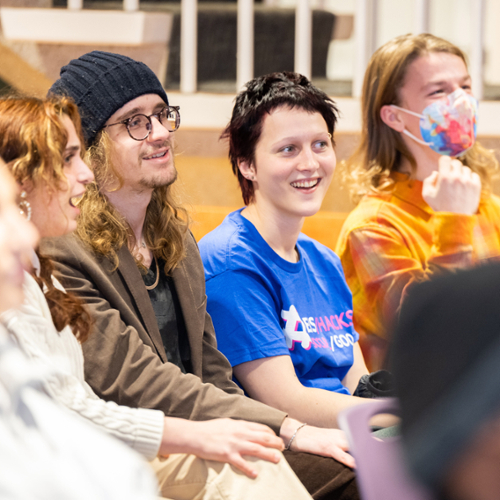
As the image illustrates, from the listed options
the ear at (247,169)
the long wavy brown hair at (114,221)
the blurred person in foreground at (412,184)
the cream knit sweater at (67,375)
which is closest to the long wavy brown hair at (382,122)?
the blurred person in foreground at (412,184)

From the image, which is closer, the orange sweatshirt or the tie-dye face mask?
the orange sweatshirt

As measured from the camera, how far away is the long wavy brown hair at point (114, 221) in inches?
66.2

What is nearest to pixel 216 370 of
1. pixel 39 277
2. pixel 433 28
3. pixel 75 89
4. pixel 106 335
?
pixel 106 335

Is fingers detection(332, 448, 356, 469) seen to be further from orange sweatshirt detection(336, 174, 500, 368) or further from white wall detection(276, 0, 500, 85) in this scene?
white wall detection(276, 0, 500, 85)

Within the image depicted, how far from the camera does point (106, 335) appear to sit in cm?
151

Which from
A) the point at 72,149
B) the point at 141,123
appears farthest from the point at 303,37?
the point at 72,149

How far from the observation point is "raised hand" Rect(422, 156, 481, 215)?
223 centimetres

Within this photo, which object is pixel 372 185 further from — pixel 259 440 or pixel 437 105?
pixel 259 440

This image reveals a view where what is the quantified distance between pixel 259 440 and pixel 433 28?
8.78 feet

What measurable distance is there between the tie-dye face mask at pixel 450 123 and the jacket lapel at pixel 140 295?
4.13 ft

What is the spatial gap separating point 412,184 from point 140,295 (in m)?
Answer: 1.17

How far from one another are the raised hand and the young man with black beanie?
844 millimetres

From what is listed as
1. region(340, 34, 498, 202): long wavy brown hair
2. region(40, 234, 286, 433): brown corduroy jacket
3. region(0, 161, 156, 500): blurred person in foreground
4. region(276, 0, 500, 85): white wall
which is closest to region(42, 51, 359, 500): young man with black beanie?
region(40, 234, 286, 433): brown corduroy jacket

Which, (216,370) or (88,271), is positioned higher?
(88,271)
